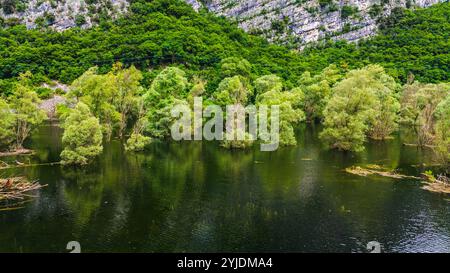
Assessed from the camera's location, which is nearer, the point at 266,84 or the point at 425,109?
the point at 425,109

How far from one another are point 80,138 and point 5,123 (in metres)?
13.8

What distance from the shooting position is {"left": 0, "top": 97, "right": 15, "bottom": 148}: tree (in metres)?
66.3

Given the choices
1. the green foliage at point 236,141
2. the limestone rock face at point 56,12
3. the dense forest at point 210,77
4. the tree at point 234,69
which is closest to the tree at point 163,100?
the dense forest at point 210,77

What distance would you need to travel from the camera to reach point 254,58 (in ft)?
522

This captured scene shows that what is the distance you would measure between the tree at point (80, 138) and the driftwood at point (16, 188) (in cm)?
1026

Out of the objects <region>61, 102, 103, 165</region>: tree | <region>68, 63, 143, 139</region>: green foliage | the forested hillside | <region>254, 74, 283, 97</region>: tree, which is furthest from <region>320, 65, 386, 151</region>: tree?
the forested hillside

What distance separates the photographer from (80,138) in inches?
2389

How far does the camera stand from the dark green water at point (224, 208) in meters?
36.7

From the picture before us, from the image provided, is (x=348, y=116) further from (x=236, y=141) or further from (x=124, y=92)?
(x=124, y=92)

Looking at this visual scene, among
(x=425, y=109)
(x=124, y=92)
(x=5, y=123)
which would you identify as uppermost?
(x=124, y=92)

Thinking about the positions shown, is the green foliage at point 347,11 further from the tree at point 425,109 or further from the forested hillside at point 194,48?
the tree at point 425,109

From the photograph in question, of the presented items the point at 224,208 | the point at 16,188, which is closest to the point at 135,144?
the point at 16,188

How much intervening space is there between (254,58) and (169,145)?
3381 inches
